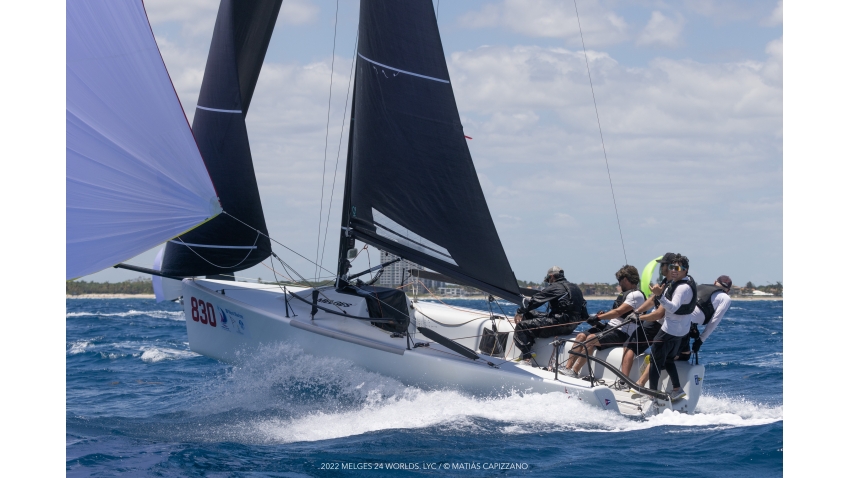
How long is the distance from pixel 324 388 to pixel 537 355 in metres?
2.46

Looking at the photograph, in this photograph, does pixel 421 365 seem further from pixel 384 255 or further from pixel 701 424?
pixel 701 424

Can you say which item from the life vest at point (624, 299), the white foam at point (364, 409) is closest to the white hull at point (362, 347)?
the white foam at point (364, 409)

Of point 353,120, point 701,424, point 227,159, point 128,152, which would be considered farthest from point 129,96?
point 701,424

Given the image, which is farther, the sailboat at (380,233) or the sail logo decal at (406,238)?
the sail logo decal at (406,238)

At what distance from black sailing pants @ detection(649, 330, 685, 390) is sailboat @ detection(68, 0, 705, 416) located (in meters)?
0.16

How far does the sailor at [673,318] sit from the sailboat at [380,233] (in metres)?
0.20

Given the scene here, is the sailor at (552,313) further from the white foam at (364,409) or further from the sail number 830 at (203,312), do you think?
the sail number 830 at (203,312)

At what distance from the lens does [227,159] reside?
880cm

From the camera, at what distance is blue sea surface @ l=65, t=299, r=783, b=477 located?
5988mm

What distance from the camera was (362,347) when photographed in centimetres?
783

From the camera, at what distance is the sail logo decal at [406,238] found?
8.42 meters

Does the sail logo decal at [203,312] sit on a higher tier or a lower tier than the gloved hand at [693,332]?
higher

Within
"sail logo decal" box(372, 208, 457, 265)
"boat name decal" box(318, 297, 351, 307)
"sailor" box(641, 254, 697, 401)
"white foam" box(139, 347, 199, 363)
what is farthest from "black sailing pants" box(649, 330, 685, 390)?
"white foam" box(139, 347, 199, 363)

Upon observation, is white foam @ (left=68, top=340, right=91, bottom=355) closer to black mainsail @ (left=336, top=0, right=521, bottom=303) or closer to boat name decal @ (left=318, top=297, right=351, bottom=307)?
boat name decal @ (left=318, top=297, right=351, bottom=307)
